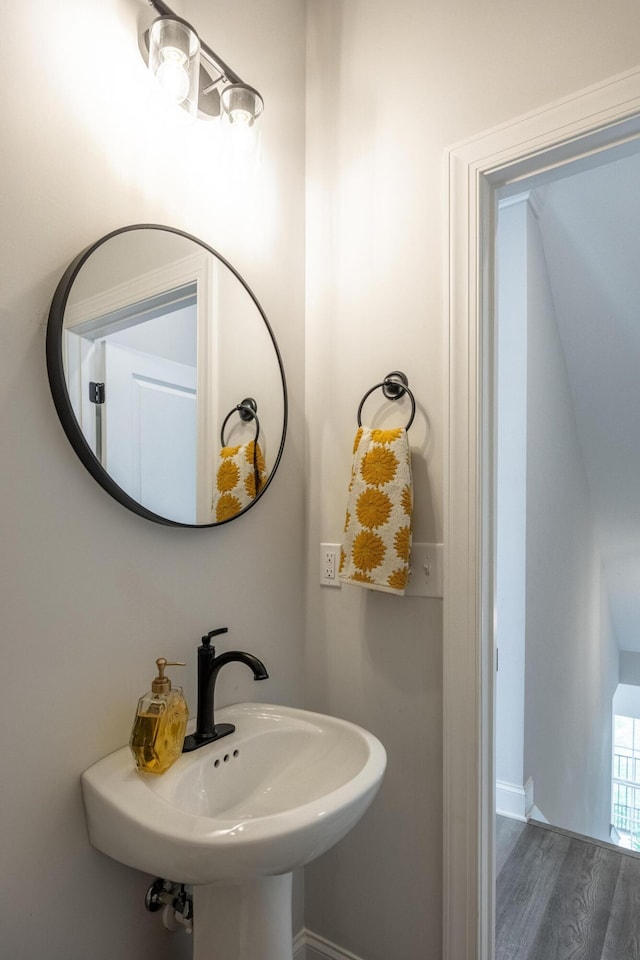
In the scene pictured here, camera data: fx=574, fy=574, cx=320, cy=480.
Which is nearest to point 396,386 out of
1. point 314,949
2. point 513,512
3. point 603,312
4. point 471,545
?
point 471,545

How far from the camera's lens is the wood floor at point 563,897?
1.72m

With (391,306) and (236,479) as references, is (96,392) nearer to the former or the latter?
(236,479)

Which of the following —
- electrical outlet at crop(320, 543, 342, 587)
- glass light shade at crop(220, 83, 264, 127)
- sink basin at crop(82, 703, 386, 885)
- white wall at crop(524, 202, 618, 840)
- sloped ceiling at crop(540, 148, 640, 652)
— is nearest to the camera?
sink basin at crop(82, 703, 386, 885)

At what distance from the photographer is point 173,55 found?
1.11m

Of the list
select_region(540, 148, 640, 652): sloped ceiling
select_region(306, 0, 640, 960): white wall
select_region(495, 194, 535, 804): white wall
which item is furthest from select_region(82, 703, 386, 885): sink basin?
select_region(540, 148, 640, 652): sloped ceiling

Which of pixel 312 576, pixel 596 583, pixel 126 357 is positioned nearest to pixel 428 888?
pixel 312 576

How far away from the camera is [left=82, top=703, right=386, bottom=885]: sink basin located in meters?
0.85

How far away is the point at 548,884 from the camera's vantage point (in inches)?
78.8

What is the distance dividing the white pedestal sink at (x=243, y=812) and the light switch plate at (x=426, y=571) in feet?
1.19

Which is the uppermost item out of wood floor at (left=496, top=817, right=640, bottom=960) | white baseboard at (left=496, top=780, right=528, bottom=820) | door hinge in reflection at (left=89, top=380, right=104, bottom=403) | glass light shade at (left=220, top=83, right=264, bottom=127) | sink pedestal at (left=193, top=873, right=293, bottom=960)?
glass light shade at (left=220, top=83, right=264, bottom=127)

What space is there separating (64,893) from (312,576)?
0.88 metres

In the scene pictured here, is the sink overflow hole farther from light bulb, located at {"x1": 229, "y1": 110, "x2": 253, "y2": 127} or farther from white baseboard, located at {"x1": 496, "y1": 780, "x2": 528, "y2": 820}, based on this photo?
white baseboard, located at {"x1": 496, "y1": 780, "x2": 528, "y2": 820}

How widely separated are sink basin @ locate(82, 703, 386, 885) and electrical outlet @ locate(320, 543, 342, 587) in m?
0.37

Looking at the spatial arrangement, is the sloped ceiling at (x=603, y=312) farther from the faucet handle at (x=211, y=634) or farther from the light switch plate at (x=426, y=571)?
the faucet handle at (x=211, y=634)
